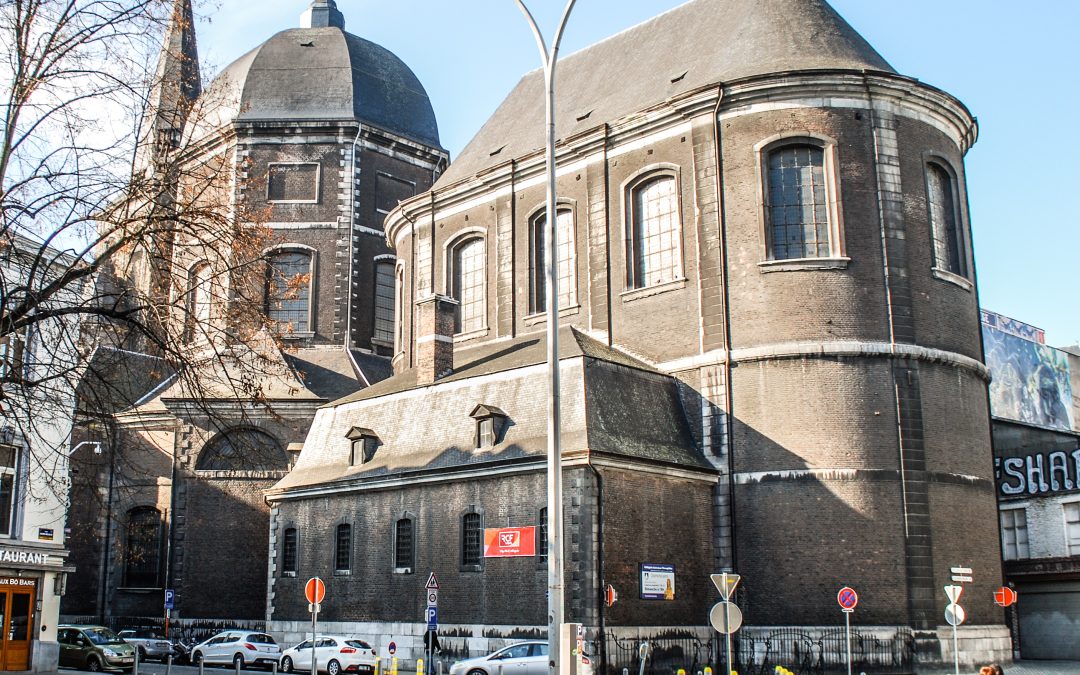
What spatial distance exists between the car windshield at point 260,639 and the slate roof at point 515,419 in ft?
13.9

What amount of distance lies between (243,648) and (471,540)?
7.25m

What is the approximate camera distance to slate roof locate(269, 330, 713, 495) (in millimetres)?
26156

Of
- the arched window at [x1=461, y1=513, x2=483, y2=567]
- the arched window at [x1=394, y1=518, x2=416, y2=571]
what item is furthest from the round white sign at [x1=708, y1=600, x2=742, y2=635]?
the arched window at [x1=394, y1=518, x2=416, y2=571]

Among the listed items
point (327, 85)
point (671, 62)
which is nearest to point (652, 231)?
point (671, 62)

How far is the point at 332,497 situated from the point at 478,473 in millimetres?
6017

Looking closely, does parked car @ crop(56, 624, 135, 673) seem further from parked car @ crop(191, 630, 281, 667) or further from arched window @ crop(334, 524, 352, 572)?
arched window @ crop(334, 524, 352, 572)

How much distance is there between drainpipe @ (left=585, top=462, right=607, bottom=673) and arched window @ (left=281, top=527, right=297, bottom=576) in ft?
37.1

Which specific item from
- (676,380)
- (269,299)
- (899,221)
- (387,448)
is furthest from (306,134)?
(269,299)

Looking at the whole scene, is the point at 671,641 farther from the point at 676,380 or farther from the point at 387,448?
the point at 387,448

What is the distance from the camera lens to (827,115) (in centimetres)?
2905

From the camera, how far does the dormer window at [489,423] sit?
89.8 feet

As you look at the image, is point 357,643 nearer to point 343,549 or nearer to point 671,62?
point 343,549

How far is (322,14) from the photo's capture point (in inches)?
1927

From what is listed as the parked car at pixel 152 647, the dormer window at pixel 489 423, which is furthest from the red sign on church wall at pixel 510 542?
the parked car at pixel 152 647
